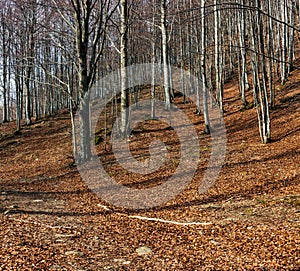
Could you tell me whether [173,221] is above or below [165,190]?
below

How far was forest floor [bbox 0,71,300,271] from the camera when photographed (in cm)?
475

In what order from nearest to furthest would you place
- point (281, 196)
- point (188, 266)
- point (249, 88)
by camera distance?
point (188, 266)
point (281, 196)
point (249, 88)

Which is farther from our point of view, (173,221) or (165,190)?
(165,190)

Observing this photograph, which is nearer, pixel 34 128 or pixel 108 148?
pixel 108 148

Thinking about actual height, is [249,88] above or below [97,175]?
above

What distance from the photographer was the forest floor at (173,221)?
4.75 m

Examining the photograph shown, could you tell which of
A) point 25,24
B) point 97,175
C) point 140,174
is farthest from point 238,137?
point 25,24

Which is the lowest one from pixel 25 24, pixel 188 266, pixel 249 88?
Result: pixel 188 266

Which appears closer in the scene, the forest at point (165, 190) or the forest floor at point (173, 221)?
the forest floor at point (173, 221)

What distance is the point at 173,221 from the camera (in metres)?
6.75

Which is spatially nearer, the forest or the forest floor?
the forest floor

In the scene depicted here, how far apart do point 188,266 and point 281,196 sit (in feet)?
11.9

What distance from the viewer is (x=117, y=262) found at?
4.74 m

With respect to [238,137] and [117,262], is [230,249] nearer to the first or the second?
[117,262]
